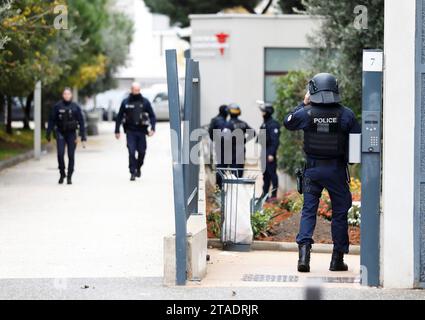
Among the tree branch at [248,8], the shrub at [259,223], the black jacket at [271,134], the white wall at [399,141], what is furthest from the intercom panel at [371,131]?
the tree branch at [248,8]

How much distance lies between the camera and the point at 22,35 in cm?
1827

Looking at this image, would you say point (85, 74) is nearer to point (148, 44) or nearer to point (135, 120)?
point (135, 120)

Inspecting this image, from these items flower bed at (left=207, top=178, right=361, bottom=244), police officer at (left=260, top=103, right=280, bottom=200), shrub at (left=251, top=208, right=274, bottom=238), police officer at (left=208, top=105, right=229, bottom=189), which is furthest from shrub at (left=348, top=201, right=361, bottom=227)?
police officer at (left=260, top=103, right=280, bottom=200)

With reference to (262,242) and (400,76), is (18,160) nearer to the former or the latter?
(262,242)

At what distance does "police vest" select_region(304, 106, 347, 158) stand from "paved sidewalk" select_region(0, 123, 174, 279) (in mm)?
1931

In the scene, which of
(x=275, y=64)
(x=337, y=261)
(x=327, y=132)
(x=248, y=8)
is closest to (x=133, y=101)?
(x=337, y=261)

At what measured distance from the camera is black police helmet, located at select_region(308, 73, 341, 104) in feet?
30.3

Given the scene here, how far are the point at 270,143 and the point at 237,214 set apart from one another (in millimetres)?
7094

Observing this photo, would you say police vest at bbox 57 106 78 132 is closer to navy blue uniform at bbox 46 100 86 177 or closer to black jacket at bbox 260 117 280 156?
navy blue uniform at bbox 46 100 86 177

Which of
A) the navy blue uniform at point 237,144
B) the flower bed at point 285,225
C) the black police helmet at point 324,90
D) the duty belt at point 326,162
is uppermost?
the black police helmet at point 324,90

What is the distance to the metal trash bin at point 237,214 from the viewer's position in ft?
37.1

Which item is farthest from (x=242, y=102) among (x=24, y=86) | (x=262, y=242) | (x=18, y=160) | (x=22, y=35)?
(x=262, y=242)

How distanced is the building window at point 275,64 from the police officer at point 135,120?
11381mm

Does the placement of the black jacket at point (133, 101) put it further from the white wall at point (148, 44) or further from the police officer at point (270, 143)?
the white wall at point (148, 44)
